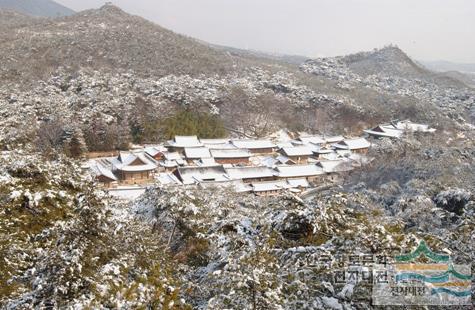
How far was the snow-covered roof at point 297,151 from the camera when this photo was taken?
43.1 meters

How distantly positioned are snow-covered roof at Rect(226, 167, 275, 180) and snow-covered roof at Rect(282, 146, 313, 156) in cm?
661

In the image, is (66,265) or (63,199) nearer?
(66,265)

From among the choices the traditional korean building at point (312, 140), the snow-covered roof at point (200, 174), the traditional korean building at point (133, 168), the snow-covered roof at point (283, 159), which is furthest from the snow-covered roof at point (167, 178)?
the traditional korean building at point (312, 140)

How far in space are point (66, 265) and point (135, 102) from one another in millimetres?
43195

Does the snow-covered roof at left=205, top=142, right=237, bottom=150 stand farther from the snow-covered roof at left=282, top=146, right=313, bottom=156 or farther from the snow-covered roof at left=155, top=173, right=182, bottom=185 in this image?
the snow-covered roof at left=155, top=173, right=182, bottom=185

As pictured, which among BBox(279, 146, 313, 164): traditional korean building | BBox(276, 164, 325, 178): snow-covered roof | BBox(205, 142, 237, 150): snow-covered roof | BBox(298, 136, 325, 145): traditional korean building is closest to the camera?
BBox(276, 164, 325, 178): snow-covered roof

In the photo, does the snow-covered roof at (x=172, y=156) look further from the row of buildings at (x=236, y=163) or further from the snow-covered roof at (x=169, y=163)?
the snow-covered roof at (x=169, y=163)

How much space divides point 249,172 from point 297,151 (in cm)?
976

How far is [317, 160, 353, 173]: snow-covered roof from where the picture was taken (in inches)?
1523

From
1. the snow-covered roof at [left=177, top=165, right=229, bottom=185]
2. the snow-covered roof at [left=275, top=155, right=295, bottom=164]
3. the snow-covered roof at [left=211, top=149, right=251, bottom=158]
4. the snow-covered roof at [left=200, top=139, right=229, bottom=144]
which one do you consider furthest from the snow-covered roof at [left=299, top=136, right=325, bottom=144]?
the snow-covered roof at [left=177, top=165, right=229, bottom=185]

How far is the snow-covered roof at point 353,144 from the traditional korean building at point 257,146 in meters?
8.76

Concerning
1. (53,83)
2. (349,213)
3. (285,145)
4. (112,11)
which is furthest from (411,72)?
(349,213)

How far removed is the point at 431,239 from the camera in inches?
230

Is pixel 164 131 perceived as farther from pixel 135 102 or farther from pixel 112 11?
pixel 112 11
